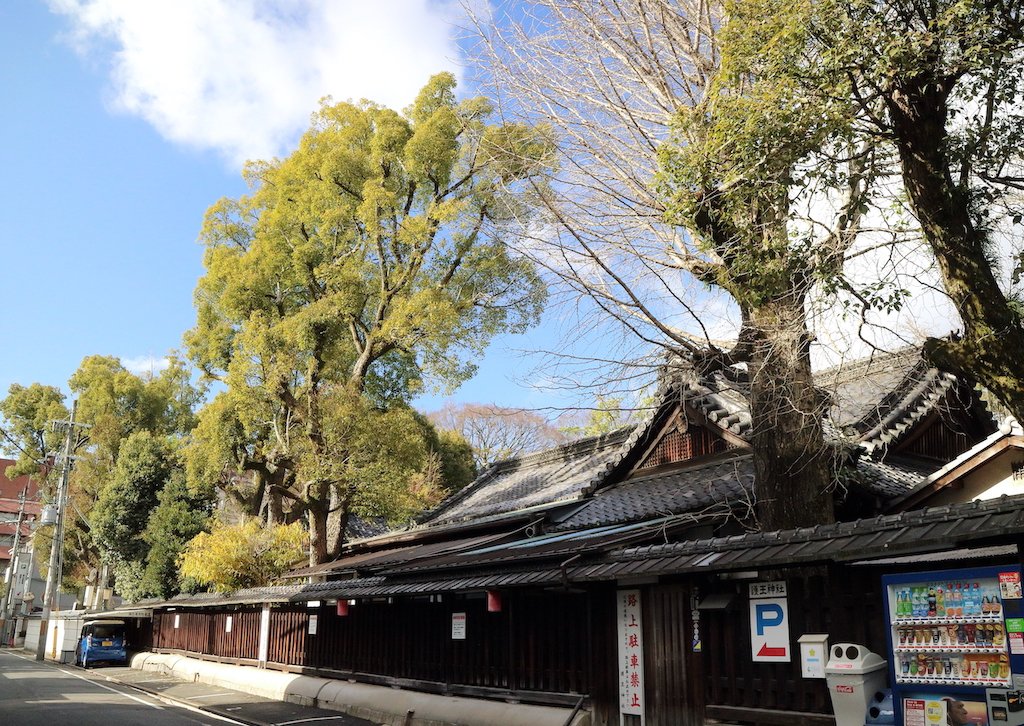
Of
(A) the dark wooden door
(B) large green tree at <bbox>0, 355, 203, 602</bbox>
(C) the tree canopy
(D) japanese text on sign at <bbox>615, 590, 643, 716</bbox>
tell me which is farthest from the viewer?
(B) large green tree at <bbox>0, 355, 203, 602</bbox>

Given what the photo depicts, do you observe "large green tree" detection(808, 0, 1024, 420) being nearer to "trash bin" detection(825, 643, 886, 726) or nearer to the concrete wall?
"trash bin" detection(825, 643, 886, 726)

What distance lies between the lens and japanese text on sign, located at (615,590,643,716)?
10969 millimetres

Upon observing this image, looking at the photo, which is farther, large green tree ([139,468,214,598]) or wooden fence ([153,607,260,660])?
large green tree ([139,468,214,598])

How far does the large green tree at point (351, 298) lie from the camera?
2214 cm

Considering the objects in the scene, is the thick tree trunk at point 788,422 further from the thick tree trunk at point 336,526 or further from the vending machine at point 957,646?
the thick tree trunk at point 336,526

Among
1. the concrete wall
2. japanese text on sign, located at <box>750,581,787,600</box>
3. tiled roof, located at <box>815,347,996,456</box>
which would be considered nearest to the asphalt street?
the concrete wall

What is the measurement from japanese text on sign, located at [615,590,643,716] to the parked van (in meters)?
28.9

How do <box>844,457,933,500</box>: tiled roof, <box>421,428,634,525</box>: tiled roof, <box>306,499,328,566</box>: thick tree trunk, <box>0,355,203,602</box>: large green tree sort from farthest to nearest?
<box>0,355,203,602</box>: large green tree
<box>306,499,328,566</box>: thick tree trunk
<box>421,428,634,525</box>: tiled roof
<box>844,457,933,500</box>: tiled roof

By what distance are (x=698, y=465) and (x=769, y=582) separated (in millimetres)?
7937

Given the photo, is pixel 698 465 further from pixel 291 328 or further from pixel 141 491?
pixel 141 491

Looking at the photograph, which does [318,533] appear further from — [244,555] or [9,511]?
[9,511]

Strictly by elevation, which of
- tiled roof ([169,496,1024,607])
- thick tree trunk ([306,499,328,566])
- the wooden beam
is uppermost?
thick tree trunk ([306,499,328,566])

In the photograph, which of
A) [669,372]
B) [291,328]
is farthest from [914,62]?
[291,328]

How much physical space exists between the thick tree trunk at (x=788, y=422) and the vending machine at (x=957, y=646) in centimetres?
248
